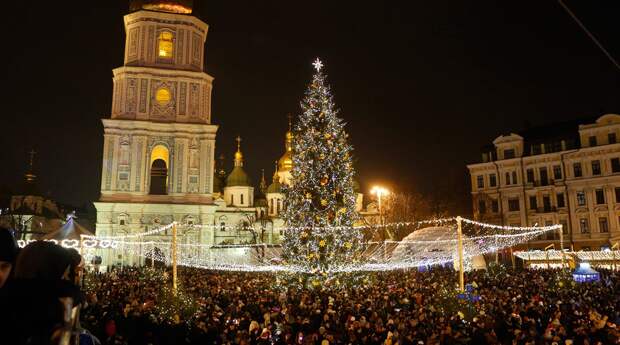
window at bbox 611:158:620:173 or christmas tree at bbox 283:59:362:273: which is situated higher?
window at bbox 611:158:620:173

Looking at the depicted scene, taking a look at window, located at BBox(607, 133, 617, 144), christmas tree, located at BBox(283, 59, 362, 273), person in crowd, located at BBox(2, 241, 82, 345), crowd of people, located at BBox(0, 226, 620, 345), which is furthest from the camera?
window, located at BBox(607, 133, 617, 144)

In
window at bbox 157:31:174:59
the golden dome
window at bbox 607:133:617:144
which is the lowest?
window at bbox 607:133:617:144

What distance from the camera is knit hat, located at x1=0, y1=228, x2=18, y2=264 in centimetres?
262

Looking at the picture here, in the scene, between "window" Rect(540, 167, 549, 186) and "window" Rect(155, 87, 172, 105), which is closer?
"window" Rect(540, 167, 549, 186)

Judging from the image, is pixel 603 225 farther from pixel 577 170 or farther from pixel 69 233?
pixel 69 233

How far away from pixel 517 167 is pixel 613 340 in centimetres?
4442

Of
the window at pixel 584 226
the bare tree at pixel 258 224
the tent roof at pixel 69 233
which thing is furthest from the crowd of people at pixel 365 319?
the bare tree at pixel 258 224

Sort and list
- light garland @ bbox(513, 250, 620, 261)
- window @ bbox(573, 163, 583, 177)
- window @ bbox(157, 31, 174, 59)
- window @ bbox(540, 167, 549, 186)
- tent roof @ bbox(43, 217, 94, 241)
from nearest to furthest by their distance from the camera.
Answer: tent roof @ bbox(43, 217, 94, 241), light garland @ bbox(513, 250, 620, 261), window @ bbox(573, 163, 583, 177), window @ bbox(540, 167, 549, 186), window @ bbox(157, 31, 174, 59)

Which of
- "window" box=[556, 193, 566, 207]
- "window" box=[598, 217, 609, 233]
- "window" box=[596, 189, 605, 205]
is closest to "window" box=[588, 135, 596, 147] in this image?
"window" box=[596, 189, 605, 205]

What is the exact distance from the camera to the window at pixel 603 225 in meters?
46.2

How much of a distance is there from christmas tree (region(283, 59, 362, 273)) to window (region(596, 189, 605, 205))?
33819 millimetres

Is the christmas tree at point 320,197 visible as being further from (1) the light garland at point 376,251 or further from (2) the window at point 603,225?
(2) the window at point 603,225

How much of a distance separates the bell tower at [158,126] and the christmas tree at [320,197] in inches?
1249

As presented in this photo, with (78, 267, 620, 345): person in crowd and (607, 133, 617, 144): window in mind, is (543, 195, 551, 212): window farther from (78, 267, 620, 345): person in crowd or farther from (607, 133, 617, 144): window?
(78, 267, 620, 345): person in crowd
